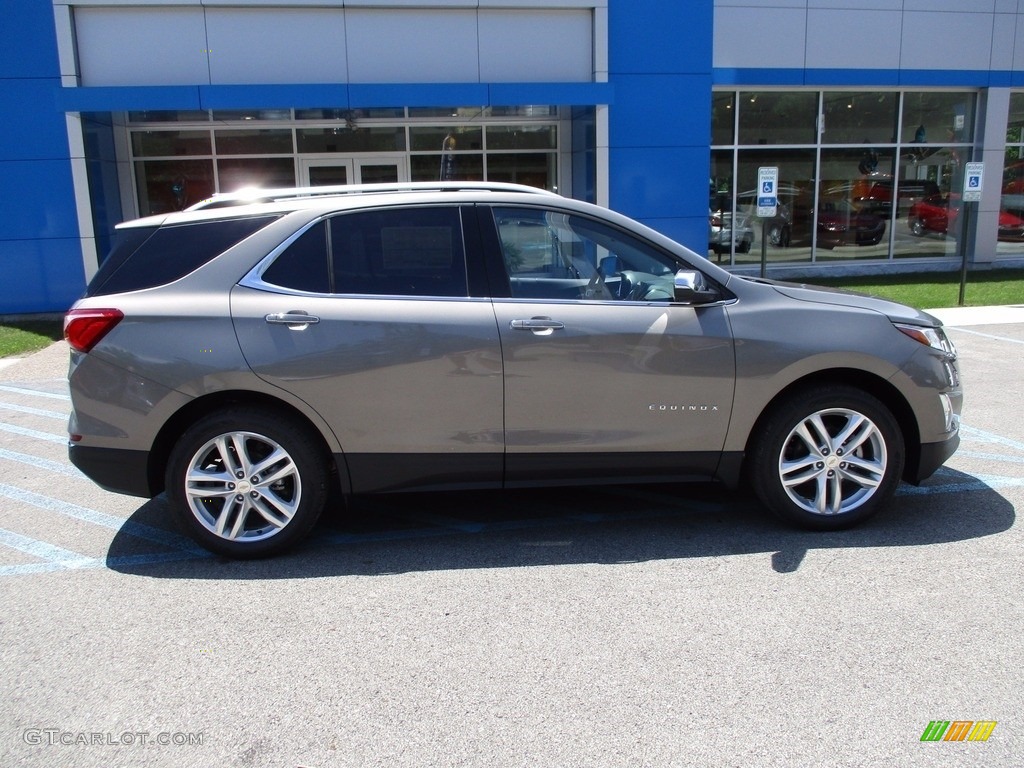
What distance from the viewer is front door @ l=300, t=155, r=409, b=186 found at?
15.3 m

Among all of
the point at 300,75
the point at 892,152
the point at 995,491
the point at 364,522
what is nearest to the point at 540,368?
the point at 364,522

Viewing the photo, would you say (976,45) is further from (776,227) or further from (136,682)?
(136,682)

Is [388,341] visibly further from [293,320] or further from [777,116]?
[777,116]

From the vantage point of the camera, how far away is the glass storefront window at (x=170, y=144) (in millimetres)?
14922

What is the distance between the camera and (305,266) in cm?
445

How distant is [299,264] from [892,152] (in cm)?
1652

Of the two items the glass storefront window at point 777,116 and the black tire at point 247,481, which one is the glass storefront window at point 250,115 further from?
the black tire at point 247,481

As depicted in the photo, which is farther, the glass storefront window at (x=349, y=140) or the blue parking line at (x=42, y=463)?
the glass storefront window at (x=349, y=140)

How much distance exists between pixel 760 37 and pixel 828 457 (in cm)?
1372

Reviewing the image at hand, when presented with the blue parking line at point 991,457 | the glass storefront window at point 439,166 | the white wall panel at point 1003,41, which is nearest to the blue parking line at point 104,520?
the blue parking line at point 991,457

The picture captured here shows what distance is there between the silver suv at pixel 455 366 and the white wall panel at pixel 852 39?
44.7ft

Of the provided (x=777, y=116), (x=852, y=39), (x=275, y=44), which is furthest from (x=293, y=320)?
(x=852, y=39)

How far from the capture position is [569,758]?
9.36ft

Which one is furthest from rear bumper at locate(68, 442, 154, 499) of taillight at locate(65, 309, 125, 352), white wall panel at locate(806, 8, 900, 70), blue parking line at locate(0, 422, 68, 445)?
white wall panel at locate(806, 8, 900, 70)
